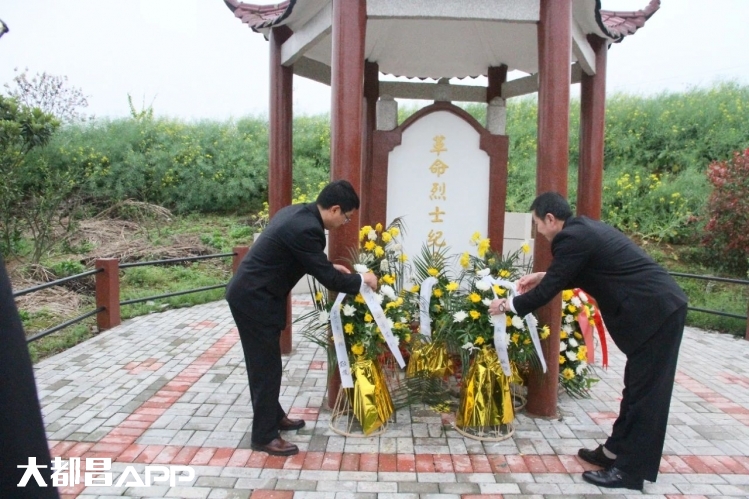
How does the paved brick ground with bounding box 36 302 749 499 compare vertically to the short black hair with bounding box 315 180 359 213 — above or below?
below

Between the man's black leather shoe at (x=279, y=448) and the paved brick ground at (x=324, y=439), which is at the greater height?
the man's black leather shoe at (x=279, y=448)

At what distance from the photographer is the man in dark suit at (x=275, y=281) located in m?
3.11

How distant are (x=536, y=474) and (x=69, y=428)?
116 inches

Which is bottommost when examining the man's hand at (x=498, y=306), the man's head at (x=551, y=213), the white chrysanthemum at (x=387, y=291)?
the man's hand at (x=498, y=306)

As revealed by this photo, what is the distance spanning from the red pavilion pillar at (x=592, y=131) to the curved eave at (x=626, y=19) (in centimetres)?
16

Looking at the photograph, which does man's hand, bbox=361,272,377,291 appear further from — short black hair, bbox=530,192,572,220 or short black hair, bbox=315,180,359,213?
short black hair, bbox=530,192,572,220

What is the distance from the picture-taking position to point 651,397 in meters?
2.81

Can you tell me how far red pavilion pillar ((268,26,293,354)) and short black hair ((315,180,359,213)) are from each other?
2.00 m

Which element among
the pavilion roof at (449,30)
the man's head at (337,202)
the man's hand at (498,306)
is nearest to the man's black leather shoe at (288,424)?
the man's head at (337,202)

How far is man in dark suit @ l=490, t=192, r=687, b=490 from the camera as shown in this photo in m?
2.78

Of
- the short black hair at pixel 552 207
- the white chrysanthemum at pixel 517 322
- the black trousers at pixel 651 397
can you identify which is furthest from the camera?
the white chrysanthemum at pixel 517 322

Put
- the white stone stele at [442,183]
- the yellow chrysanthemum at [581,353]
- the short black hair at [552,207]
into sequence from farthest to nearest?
1. the white stone stele at [442,183]
2. the yellow chrysanthemum at [581,353]
3. the short black hair at [552,207]

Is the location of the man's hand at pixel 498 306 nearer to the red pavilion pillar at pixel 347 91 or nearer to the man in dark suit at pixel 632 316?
the man in dark suit at pixel 632 316

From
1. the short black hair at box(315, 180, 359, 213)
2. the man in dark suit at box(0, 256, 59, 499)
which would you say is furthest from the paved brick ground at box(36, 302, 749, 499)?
the man in dark suit at box(0, 256, 59, 499)
